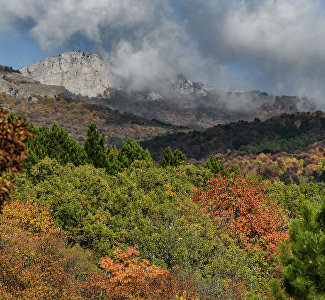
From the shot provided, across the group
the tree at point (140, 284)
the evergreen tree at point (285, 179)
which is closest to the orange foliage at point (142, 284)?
the tree at point (140, 284)

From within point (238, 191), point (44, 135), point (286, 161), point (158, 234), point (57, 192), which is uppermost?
point (286, 161)

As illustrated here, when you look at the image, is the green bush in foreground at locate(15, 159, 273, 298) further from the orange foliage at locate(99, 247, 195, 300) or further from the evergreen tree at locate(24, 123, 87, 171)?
the evergreen tree at locate(24, 123, 87, 171)

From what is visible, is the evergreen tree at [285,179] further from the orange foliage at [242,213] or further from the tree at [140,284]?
the tree at [140,284]

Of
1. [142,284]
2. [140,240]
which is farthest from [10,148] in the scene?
[140,240]

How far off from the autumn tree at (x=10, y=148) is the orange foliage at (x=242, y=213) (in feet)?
86.1

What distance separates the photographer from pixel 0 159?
6375 millimetres

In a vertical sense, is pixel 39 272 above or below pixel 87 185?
below

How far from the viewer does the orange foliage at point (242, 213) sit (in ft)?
102

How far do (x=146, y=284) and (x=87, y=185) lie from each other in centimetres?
1654

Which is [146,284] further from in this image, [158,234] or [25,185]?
[25,185]

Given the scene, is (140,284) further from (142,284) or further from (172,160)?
(172,160)

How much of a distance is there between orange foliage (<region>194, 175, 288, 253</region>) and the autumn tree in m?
26.3

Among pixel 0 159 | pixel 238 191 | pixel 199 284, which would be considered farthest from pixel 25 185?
pixel 0 159

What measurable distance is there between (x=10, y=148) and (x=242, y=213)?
3378cm
